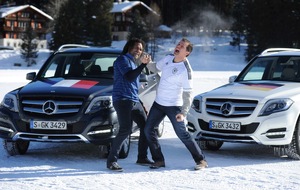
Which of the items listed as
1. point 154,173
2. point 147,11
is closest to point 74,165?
point 154,173

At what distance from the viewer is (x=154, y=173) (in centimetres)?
752

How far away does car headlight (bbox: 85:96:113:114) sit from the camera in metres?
8.20

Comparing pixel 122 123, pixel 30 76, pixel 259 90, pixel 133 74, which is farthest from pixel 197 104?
pixel 30 76

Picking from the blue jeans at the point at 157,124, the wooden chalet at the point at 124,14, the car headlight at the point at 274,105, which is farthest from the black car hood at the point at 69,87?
the wooden chalet at the point at 124,14

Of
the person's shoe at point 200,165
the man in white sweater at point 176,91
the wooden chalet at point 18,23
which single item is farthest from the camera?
the wooden chalet at point 18,23

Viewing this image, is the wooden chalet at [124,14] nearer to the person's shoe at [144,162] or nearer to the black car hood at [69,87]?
the black car hood at [69,87]

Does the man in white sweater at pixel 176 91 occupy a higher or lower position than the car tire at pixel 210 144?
higher

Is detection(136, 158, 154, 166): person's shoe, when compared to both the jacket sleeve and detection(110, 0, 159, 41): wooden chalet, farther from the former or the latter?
detection(110, 0, 159, 41): wooden chalet

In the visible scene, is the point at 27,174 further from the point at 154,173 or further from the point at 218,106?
the point at 218,106

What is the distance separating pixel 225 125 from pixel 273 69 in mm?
1992

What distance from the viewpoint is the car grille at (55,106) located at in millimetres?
8195

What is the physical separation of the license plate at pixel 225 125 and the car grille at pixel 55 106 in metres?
1.90

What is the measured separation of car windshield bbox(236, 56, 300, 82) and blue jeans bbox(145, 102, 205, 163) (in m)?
2.67

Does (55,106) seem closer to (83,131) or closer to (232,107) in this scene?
(83,131)
